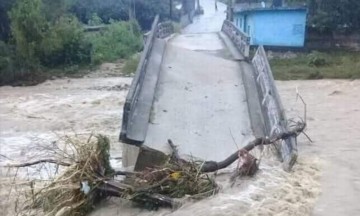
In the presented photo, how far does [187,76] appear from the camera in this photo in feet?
40.7

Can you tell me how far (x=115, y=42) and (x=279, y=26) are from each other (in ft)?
29.4

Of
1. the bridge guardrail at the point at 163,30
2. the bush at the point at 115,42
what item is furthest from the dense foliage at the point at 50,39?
the bridge guardrail at the point at 163,30

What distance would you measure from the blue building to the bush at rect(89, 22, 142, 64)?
23.7ft

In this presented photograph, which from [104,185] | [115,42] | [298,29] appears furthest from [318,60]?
[104,185]

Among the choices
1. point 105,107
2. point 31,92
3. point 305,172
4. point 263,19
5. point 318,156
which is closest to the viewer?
point 305,172

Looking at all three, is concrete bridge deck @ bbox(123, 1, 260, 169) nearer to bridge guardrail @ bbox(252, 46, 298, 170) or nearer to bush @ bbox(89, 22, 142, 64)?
bridge guardrail @ bbox(252, 46, 298, 170)

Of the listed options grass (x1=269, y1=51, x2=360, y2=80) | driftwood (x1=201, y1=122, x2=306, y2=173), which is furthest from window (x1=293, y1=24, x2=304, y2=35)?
driftwood (x1=201, y1=122, x2=306, y2=173)

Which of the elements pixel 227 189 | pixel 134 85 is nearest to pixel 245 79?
pixel 134 85

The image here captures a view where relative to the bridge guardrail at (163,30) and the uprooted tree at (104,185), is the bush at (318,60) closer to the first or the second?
the bridge guardrail at (163,30)

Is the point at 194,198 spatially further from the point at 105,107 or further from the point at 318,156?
the point at 105,107

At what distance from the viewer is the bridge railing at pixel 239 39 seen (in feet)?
48.6

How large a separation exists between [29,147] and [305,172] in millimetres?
7386

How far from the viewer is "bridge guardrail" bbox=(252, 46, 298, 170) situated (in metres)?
8.13

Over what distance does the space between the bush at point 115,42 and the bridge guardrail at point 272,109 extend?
53.0 feet
